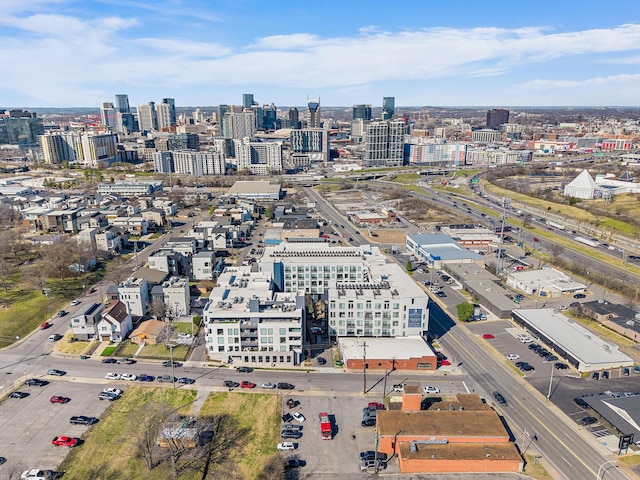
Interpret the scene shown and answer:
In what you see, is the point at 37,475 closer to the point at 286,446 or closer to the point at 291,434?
the point at 286,446

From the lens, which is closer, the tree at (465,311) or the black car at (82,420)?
the black car at (82,420)

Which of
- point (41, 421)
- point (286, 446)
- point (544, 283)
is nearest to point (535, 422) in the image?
point (286, 446)

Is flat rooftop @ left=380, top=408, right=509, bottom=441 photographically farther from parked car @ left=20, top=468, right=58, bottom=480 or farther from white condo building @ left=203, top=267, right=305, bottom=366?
parked car @ left=20, top=468, right=58, bottom=480

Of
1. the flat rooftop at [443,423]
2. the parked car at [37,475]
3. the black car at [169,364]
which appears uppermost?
the flat rooftop at [443,423]

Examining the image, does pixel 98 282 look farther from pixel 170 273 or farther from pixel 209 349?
pixel 209 349

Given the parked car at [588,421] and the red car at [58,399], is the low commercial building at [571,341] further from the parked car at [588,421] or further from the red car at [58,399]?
the red car at [58,399]

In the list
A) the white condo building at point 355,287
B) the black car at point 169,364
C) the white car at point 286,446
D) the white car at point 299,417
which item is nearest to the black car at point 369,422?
the white car at point 299,417
